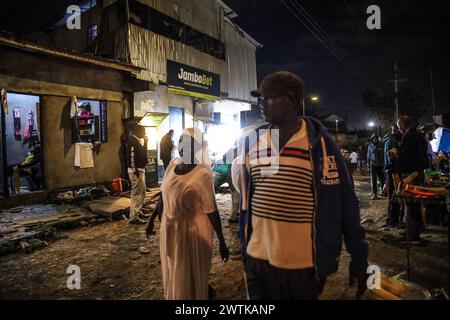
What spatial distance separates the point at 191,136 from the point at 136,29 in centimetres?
1026

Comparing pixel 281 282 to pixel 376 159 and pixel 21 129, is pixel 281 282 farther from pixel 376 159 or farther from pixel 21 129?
pixel 21 129

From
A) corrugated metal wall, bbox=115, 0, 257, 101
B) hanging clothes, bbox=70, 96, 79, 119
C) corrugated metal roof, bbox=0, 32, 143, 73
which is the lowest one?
hanging clothes, bbox=70, 96, 79, 119

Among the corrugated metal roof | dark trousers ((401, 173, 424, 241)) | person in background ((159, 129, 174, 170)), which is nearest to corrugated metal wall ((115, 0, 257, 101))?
the corrugated metal roof

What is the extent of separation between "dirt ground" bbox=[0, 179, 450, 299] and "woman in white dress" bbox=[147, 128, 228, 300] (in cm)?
105

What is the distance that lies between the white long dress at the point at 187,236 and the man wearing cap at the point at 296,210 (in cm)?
115

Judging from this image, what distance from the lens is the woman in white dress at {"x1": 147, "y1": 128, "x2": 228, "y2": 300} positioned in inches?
126

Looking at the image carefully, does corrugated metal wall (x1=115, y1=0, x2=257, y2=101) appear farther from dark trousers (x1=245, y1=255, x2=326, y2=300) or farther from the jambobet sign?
dark trousers (x1=245, y1=255, x2=326, y2=300)

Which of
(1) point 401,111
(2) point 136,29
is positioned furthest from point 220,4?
(1) point 401,111

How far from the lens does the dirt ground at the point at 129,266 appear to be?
426 centimetres

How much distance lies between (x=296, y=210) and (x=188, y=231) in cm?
155

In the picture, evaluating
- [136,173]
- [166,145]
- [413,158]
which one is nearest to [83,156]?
[166,145]

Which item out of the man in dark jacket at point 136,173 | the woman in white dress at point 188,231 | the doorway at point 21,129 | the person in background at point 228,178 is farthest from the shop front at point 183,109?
the woman in white dress at point 188,231
